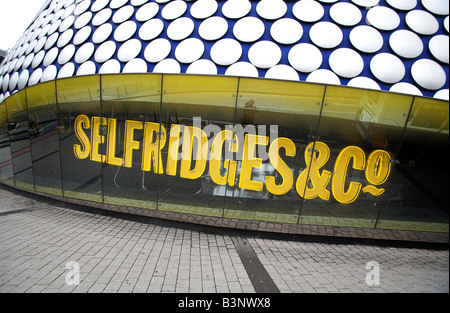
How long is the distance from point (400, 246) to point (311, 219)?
1837 mm

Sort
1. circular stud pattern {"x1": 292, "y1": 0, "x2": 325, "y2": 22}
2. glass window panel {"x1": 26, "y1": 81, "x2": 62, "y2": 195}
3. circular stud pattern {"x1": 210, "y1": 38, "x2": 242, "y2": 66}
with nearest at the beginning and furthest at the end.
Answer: circular stud pattern {"x1": 210, "y1": 38, "x2": 242, "y2": 66} < circular stud pattern {"x1": 292, "y1": 0, "x2": 325, "y2": 22} < glass window panel {"x1": 26, "y1": 81, "x2": 62, "y2": 195}

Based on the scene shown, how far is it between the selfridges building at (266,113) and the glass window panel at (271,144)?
0.02 m

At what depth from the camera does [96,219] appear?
16.9 feet

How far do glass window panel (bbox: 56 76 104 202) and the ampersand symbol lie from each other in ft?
17.0

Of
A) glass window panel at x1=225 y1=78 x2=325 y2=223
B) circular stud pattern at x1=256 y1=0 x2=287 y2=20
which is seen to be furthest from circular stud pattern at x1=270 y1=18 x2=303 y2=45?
glass window panel at x1=225 y1=78 x2=325 y2=223

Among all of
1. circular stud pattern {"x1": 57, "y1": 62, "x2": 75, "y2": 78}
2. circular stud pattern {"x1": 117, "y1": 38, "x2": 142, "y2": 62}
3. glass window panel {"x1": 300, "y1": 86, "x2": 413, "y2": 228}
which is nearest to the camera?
glass window panel {"x1": 300, "y1": 86, "x2": 413, "y2": 228}

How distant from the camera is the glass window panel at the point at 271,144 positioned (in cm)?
463

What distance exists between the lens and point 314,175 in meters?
4.84

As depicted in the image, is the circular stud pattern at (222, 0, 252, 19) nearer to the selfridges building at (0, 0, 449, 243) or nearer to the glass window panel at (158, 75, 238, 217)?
the selfridges building at (0, 0, 449, 243)

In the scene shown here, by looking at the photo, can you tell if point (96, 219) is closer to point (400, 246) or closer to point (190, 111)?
point (190, 111)

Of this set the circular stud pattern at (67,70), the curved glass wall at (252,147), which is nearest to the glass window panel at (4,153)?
the circular stud pattern at (67,70)

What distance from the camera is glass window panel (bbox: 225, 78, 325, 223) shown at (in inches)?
182
